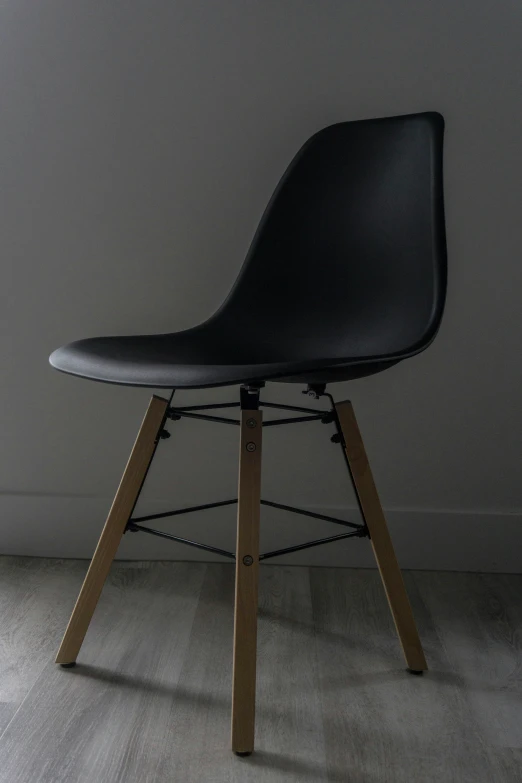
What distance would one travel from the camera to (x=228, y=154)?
1650 mm

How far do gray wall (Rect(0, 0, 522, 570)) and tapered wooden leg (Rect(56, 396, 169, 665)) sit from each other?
0.45 meters

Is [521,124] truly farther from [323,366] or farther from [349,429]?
[323,366]

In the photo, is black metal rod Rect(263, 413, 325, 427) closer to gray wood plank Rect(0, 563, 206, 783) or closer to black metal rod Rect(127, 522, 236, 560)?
black metal rod Rect(127, 522, 236, 560)

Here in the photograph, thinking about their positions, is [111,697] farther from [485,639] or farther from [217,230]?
[217,230]

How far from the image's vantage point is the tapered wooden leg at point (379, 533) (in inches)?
51.0

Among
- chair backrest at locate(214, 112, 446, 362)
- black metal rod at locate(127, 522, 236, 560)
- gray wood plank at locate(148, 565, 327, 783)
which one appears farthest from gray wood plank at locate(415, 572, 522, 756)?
chair backrest at locate(214, 112, 446, 362)

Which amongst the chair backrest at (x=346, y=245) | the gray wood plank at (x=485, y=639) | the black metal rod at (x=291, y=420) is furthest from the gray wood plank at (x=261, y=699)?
the chair backrest at (x=346, y=245)

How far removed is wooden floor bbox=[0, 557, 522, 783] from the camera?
105 centimetres

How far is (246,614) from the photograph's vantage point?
3.55 feet

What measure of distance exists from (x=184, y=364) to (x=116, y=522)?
31cm

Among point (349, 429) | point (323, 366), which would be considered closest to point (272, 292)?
point (349, 429)

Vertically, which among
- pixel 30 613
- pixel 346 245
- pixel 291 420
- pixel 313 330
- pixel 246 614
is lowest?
pixel 30 613

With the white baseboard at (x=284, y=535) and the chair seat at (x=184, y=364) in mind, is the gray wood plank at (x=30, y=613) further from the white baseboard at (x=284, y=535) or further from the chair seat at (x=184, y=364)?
the chair seat at (x=184, y=364)

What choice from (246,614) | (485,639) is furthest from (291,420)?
(485,639)
